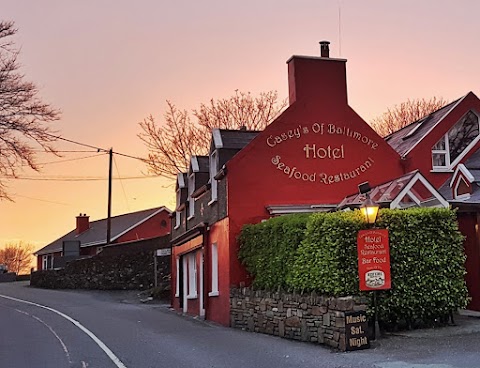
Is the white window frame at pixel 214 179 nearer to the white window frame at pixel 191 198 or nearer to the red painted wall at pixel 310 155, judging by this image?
the red painted wall at pixel 310 155

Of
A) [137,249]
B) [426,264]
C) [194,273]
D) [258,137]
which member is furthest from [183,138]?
[426,264]

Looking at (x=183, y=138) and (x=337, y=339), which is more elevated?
(x=183, y=138)

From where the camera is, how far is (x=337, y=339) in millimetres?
12516

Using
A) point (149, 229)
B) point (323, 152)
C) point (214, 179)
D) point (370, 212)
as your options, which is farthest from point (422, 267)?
point (149, 229)

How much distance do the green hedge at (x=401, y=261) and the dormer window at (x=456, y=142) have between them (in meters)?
7.59

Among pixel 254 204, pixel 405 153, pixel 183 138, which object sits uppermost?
pixel 183 138

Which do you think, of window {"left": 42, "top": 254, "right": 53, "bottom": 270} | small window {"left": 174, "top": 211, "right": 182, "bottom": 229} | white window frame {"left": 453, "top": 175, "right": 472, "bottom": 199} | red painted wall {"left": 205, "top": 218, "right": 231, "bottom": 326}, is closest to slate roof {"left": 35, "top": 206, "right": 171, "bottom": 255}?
window {"left": 42, "top": 254, "right": 53, "bottom": 270}

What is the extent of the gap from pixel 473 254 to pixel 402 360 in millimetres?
6521

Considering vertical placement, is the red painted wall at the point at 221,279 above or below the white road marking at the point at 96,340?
above

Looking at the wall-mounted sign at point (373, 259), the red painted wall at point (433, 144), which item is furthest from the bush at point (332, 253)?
the red painted wall at point (433, 144)

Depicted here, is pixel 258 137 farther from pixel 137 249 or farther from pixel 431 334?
pixel 137 249

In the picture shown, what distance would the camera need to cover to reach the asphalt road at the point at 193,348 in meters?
11.0

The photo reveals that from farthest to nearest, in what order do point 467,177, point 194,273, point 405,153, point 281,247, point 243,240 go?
point 194,273 < point 405,153 < point 243,240 < point 467,177 < point 281,247

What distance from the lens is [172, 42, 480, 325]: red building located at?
19.5m
